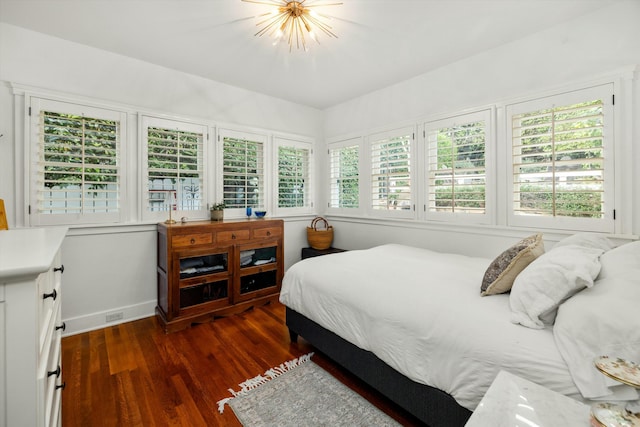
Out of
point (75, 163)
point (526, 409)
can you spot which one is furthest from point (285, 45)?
point (526, 409)

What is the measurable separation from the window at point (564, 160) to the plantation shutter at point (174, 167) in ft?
10.7

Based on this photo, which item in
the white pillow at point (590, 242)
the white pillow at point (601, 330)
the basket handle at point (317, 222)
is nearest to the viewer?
the white pillow at point (601, 330)

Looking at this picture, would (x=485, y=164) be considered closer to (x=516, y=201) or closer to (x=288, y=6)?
(x=516, y=201)

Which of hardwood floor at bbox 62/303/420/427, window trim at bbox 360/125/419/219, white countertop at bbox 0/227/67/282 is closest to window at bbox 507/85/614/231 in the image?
window trim at bbox 360/125/419/219

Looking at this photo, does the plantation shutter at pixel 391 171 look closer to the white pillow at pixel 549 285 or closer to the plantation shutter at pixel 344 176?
the plantation shutter at pixel 344 176

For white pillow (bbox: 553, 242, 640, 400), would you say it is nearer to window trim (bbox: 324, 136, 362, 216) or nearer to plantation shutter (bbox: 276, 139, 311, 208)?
window trim (bbox: 324, 136, 362, 216)

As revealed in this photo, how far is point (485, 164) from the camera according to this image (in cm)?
281

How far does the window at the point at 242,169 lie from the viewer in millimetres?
3568

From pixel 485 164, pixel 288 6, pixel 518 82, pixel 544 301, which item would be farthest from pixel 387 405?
pixel 518 82

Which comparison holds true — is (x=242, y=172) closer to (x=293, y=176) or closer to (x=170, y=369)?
(x=293, y=176)

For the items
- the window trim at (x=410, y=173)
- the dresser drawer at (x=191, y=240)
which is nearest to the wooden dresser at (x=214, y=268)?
the dresser drawer at (x=191, y=240)

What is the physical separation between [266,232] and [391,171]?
5.70 ft

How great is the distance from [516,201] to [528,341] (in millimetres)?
1837

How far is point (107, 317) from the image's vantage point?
9.28 ft
